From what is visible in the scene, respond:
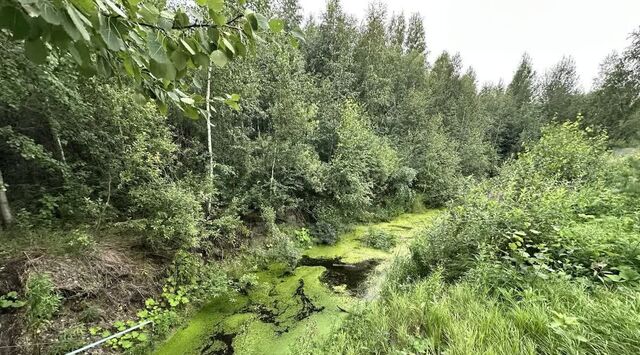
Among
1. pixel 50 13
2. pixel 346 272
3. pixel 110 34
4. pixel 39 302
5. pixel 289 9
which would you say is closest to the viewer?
pixel 50 13

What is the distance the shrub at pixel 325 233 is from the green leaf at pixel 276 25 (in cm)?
667

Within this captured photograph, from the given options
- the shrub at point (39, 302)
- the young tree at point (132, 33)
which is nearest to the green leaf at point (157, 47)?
the young tree at point (132, 33)

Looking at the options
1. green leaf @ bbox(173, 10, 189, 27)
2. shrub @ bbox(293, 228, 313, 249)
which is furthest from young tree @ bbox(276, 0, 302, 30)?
green leaf @ bbox(173, 10, 189, 27)

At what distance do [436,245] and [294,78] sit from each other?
513cm

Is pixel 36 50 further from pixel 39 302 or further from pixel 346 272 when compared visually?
pixel 346 272

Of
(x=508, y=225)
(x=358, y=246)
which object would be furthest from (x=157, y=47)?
(x=358, y=246)

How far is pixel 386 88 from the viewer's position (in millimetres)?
11656

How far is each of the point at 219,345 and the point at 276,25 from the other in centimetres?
374

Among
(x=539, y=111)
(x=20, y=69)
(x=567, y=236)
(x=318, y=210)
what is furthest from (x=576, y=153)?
(x=539, y=111)

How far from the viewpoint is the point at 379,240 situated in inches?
277

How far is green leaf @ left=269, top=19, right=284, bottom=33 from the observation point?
0.65m

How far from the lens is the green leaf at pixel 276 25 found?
648 mm

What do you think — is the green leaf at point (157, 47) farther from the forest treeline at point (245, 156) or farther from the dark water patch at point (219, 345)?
the dark water patch at point (219, 345)

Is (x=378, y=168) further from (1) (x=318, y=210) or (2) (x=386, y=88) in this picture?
(2) (x=386, y=88)
